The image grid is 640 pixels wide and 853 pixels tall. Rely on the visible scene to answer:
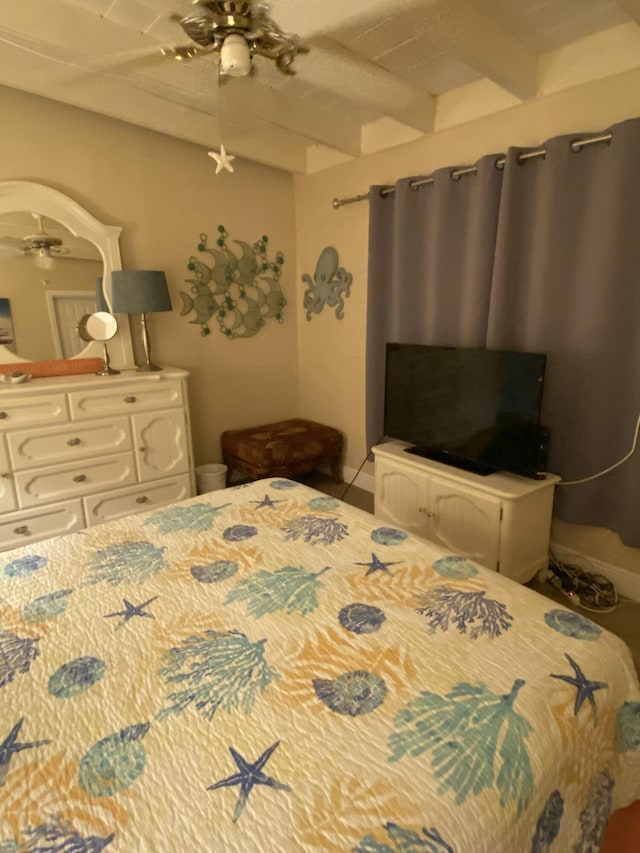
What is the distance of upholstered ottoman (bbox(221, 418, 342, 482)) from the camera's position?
10.8 feet

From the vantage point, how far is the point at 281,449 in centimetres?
331

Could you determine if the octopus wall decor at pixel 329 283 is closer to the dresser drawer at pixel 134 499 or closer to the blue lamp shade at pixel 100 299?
the blue lamp shade at pixel 100 299

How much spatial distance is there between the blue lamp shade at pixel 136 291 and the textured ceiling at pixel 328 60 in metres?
0.84

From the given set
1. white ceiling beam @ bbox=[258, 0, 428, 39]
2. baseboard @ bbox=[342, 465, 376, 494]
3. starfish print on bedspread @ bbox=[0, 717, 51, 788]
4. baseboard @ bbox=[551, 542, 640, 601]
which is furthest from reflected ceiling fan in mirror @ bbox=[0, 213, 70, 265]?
baseboard @ bbox=[551, 542, 640, 601]

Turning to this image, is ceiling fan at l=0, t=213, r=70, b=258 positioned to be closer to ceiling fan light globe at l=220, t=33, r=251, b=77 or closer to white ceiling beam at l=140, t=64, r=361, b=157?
white ceiling beam at l=140, t=64, r=361, b=157

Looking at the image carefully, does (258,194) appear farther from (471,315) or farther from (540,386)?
(540,386)

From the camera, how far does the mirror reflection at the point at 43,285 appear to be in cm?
261

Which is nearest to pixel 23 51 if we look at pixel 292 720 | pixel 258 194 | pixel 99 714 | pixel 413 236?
pixel 258 194

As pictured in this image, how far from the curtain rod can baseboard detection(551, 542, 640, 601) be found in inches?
77.5

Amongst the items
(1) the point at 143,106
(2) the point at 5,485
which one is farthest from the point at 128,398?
(1) the point at 143,106

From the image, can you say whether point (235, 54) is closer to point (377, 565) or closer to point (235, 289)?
point (377, 565)

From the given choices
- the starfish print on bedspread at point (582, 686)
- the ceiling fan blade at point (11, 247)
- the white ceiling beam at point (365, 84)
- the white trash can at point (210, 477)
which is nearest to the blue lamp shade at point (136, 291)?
the ceiling fan blade at point (11, 247)

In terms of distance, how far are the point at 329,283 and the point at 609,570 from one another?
259cm

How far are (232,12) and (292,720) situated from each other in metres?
1.86
